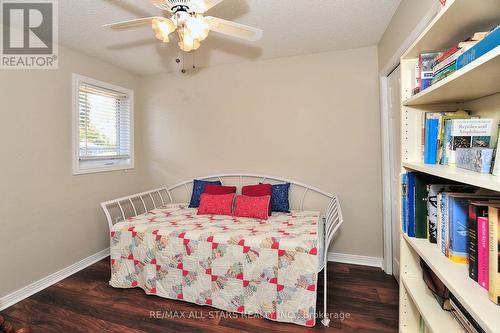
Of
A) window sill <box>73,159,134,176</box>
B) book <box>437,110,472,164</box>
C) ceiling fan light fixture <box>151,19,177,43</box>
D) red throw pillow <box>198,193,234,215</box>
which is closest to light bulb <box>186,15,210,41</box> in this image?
ceiling fan light fixture <box>151,19,177,43</box>

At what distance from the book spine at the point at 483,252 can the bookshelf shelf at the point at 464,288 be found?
0.10 feet

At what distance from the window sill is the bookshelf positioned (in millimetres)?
2982

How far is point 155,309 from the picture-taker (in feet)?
6.56

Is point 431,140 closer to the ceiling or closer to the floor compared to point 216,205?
closer to the ceiling

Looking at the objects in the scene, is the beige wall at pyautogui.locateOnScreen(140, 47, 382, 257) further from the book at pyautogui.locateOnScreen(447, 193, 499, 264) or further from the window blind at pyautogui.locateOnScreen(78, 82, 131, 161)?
the book at pyautogui.locateOnScreen(447, 193, 499, 264)

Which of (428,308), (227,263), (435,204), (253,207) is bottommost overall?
(227,263)

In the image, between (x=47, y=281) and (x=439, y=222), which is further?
(x=47, y=281)

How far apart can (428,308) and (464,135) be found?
775 millimetres

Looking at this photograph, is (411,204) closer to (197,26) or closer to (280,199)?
(197,26)

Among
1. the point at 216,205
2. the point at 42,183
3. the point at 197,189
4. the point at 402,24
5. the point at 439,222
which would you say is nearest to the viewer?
the point at 439,222

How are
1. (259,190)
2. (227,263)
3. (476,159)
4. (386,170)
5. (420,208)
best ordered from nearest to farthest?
(476,159) < (420,208) < (227,263) < (386,170) < (259,190)

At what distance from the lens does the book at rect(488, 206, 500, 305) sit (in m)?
0.74

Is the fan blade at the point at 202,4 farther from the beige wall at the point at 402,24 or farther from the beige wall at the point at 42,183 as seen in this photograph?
the beige wall at the point at 42,183

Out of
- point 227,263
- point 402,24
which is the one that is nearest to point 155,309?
point 227,263
